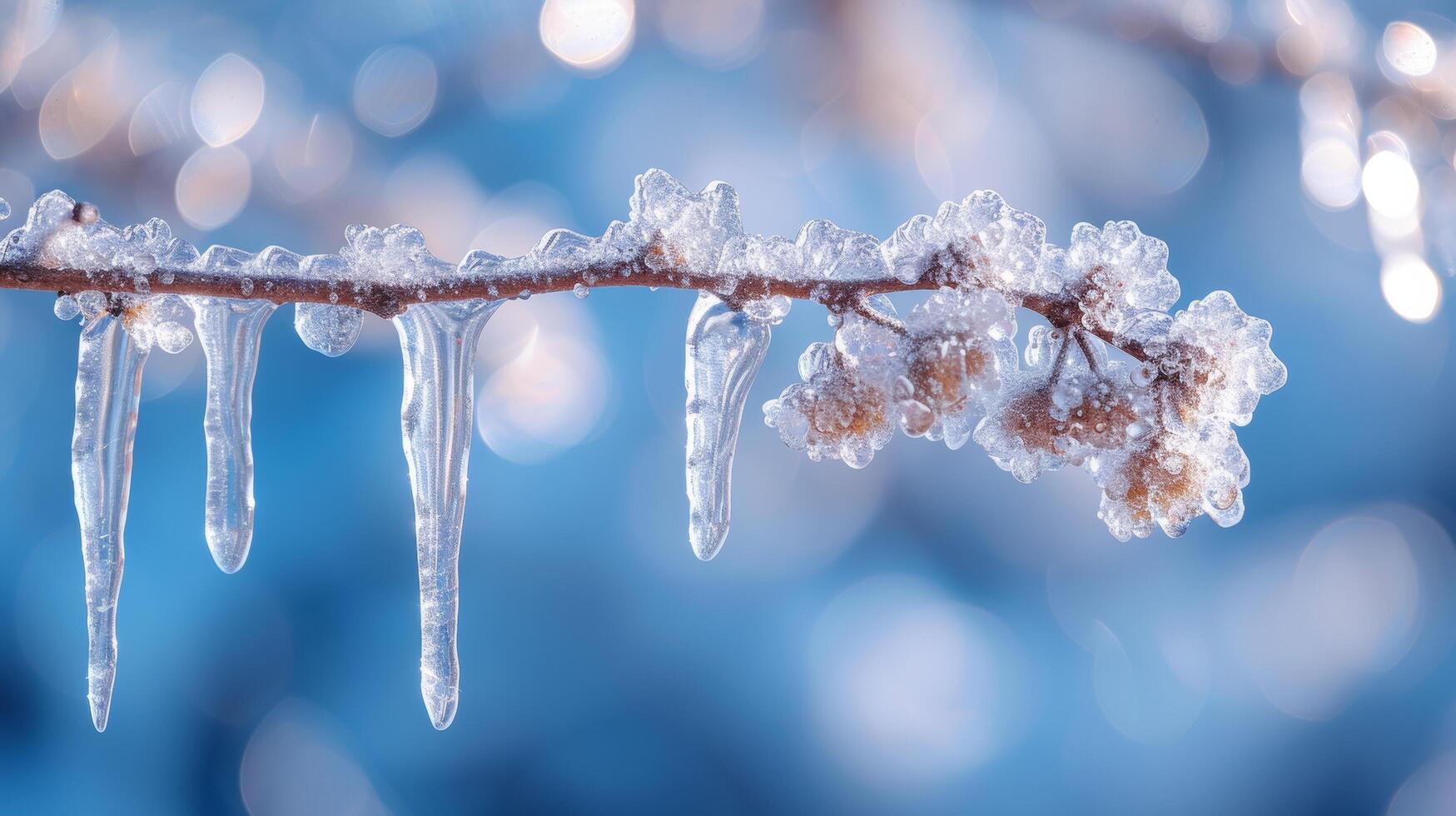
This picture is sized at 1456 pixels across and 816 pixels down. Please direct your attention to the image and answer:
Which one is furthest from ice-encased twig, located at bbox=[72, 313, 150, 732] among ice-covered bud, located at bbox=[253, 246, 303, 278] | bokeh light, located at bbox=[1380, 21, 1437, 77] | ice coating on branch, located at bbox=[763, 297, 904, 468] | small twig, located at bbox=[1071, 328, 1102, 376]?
bokeh light, located at bbox=[1380, 21, 1437, 77]

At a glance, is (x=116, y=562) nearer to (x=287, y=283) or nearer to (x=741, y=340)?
(x=287, y=283)

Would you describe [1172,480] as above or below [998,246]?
below

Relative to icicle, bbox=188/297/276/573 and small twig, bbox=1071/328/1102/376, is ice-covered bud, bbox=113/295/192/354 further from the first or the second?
small twig, bbox=1071/328/1102/376

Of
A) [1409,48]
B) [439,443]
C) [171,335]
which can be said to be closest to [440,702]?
[439,443]

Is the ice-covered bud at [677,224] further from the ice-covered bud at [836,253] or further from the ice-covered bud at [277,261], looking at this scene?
the ice-covered bud at [277,261]

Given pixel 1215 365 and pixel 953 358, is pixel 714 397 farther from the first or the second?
pixel 1215 365

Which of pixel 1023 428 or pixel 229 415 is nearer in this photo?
pixel 1023 428

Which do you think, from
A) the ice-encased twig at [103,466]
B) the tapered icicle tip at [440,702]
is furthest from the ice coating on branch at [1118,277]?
the ice-encased twig at [103,466]

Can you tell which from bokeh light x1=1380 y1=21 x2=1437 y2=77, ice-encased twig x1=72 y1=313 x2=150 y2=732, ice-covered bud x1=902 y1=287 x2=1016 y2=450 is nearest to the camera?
ice-covered bud x1=902 y1=287 x2=1016 y2=450
